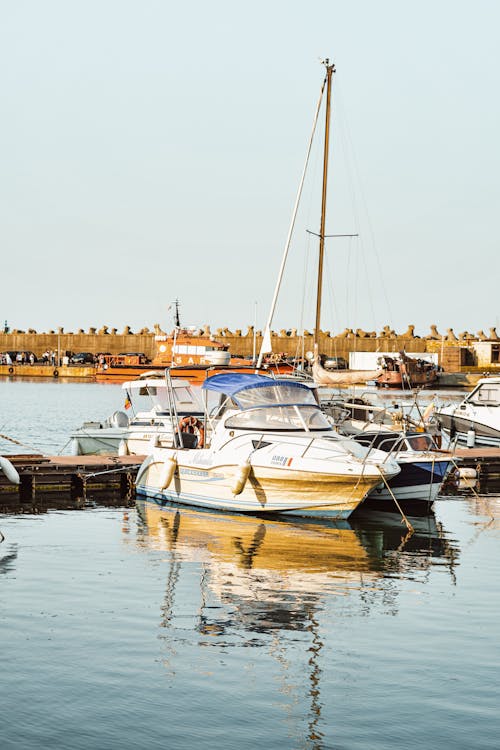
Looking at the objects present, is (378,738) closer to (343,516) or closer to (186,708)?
(186,708)

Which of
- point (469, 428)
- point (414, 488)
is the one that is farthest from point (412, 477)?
point (469, 428)

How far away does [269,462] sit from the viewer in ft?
69.6

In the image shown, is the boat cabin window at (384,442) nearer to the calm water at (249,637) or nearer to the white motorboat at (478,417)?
the calm water at (249,637)

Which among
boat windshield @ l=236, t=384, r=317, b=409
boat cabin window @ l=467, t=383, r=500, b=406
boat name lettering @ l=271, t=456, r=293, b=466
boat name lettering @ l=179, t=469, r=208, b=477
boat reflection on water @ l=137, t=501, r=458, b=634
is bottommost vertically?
boat reflection on water @ l=137, t=501, r=458, b=634

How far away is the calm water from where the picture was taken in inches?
376

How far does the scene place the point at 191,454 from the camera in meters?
23.3

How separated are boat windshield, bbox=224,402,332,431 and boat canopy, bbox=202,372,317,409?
0.50 ft

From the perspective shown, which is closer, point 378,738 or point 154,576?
point 378,738

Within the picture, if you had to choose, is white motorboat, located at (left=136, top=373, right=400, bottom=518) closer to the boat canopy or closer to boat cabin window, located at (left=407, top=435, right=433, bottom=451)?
the boat canopy

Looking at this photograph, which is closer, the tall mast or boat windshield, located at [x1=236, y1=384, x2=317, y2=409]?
boat windshield, located at [x1=236, y1=384, x2=317, y2=409]

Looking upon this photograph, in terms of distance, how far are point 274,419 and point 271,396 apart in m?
0.65

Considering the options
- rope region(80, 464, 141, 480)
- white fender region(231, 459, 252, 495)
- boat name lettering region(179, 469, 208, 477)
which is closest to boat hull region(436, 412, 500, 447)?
rope region(80, 464, 141, 480)

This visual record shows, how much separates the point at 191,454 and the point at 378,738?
14.4 meters

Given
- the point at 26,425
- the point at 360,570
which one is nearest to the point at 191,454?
the point at 360,570
